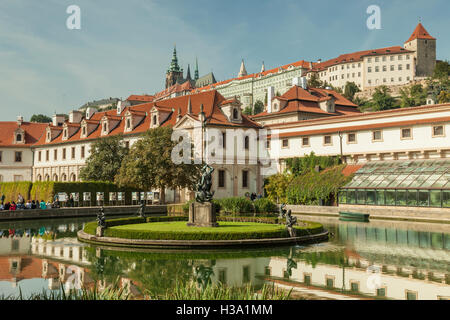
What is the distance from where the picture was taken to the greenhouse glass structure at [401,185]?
36.7 meters

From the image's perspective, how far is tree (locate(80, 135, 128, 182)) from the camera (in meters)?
54.0

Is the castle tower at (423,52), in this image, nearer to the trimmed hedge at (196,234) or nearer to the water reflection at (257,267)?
the water reflection at (257,267)

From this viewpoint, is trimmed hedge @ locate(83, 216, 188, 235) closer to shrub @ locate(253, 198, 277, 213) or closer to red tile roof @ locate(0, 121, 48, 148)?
shrub @ locate(253, 198, 277, 213)

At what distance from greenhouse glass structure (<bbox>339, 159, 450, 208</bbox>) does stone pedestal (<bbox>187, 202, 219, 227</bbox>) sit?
71.5 feet

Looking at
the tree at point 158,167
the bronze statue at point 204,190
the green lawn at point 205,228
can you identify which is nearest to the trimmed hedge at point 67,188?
the tree at point 158,167

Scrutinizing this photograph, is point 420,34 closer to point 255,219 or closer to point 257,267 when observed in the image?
point 255,219

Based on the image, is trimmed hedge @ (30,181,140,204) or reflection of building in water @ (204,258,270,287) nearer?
reflection of building in water @ (204,258,270,287)

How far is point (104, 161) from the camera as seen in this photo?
180ft

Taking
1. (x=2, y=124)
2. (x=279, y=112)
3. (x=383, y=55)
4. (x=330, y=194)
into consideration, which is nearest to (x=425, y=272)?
(x=330, y=194)

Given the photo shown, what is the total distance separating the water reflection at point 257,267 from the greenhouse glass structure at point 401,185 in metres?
14.1

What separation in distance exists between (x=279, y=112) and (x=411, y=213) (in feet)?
120

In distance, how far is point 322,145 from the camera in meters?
51.9

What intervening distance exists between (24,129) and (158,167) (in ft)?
154

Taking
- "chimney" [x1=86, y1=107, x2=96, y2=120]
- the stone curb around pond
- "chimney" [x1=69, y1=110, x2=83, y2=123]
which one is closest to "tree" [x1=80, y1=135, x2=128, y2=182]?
"chimney" [x1=86, y1=107, x2=96, y2=120]
